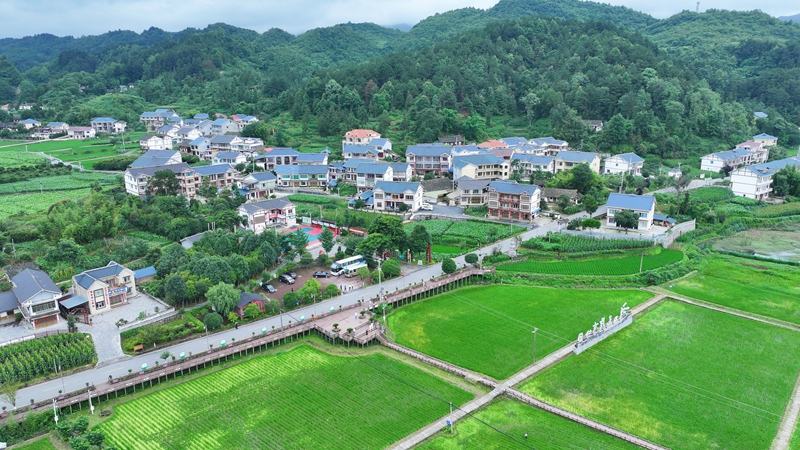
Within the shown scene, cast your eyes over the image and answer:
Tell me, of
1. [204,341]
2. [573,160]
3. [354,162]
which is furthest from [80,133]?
[204,341]

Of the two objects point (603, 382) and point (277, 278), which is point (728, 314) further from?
point (277, 278)

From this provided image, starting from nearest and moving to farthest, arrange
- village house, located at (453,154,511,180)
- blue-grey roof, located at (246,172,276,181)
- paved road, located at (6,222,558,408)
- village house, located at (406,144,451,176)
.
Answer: paved road, located at (6,222,558,408) < blue-grey roof, located at (246,172,276,181) < village house, located at (453,154,511,180) < village house, located at (406,144,451,176)

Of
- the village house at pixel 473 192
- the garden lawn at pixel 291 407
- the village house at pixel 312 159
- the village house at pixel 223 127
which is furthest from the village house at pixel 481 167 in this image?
the village house at pixel 223 127

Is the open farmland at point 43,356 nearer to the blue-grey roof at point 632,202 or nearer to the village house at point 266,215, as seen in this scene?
the village house at point 266,215

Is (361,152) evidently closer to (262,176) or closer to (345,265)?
(262,176)

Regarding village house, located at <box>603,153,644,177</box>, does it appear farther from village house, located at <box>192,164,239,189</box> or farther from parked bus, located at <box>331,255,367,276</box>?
village house, located at <box>192,164,239,189</box>

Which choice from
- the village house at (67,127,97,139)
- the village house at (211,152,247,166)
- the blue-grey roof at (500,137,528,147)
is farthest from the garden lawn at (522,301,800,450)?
the village house at (67,127,97,139)
